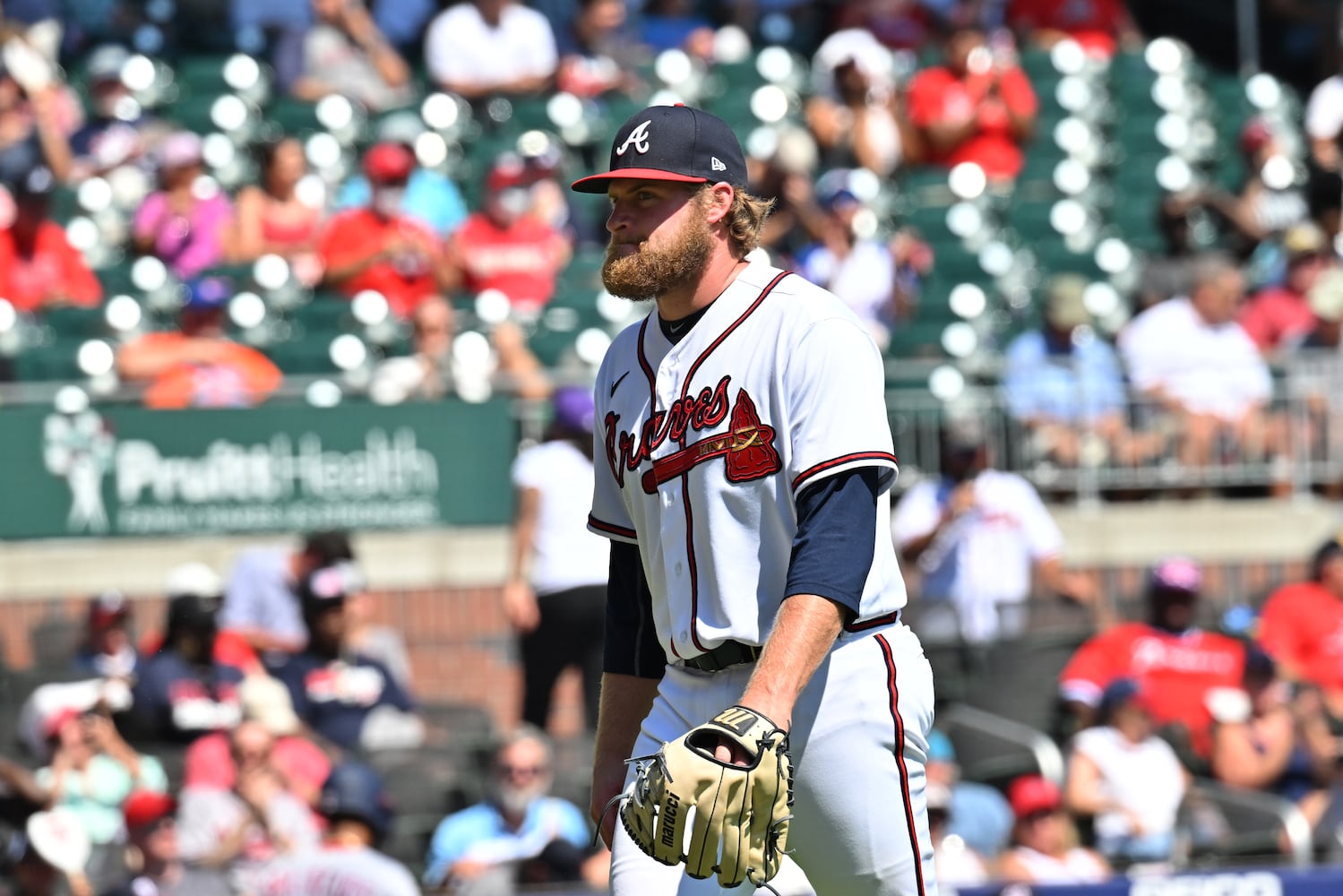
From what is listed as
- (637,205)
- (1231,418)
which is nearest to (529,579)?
(1231,418)

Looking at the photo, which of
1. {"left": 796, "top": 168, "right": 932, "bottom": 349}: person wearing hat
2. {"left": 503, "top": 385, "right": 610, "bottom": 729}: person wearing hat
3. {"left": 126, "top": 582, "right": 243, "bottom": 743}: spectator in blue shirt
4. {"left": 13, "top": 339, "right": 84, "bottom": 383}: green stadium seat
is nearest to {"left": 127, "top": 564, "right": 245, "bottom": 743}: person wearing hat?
{"left": 126, "top": 582, "right": 243, "bottom": 743}: spectator in blue shirt

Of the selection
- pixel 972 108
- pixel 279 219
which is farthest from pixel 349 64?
pixel 972 108

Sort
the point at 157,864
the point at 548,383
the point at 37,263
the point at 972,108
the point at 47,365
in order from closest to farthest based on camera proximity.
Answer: the point at 157,864 < the point at 548,383 < the point at 47,365 < the point at 37,263 < the point at 972,108

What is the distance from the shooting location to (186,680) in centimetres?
779

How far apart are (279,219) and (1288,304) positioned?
200 inches

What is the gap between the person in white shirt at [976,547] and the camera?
349 inches

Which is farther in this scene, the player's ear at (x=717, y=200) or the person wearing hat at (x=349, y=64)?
the person wearing hat at (x=349, y=64)

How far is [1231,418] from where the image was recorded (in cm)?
982

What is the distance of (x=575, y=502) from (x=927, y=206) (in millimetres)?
4235

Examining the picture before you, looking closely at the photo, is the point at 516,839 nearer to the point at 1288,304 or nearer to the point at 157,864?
the point at 157,864

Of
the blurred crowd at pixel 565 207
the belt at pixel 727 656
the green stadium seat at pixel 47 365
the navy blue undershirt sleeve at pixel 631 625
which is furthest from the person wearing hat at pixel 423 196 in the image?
the belt at pixel 727 656

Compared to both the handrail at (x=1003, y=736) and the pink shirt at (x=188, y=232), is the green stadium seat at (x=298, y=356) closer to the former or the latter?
the pink shirt at (x=188, y=232)

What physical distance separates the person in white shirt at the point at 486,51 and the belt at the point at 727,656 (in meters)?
Result: 8.94

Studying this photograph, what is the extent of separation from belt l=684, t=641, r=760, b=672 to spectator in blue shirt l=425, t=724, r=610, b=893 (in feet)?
12.4
